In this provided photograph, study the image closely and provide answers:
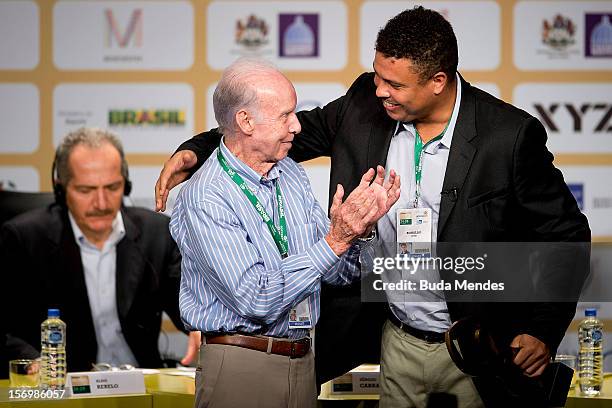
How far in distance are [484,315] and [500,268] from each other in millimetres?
269

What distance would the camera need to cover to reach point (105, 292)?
484cm

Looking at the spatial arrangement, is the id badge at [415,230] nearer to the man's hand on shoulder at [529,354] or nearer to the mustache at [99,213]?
the man's hand on shoulder at [529,354]

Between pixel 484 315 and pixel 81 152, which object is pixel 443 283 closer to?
pixel 484 315

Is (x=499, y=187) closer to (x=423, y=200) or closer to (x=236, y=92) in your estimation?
(x=423, y=200)

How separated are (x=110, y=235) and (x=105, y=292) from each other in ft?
0.93

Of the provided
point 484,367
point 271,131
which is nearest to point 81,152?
point 271,131

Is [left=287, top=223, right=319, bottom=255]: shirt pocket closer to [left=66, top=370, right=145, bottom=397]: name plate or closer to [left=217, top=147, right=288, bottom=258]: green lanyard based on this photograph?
[left=217, top=147, right=288, bottom=258]: green lanyard

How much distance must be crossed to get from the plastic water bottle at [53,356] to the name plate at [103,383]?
4.6 inches

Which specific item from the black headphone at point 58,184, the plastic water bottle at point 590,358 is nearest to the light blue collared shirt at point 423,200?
the plastic water bottle at point 590,358

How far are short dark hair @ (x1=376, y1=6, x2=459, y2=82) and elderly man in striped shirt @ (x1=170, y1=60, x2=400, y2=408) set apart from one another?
1.28ft

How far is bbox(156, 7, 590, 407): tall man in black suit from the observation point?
9.68 feet

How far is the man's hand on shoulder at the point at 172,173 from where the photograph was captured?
293 cm

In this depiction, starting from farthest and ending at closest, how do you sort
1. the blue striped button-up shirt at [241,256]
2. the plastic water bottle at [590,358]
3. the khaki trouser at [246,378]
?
the plastic water bottle at [590,358] < the khaki trouser at [246,378] < the blue striped button-up shirt at [241,256]

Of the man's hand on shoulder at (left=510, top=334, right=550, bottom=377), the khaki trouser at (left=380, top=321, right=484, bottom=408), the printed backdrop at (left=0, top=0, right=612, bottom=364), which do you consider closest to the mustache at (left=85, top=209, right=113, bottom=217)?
the printed backdrop at (left=0, top=0, right=612, bottom=364)
